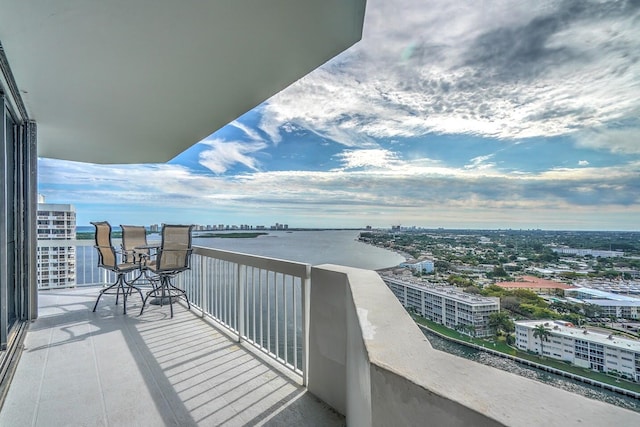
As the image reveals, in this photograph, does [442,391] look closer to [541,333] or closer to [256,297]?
[541,333]

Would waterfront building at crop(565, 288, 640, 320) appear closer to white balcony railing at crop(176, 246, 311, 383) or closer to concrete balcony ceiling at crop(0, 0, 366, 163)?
white balcony railing at crop(176, 246, 311, 383)

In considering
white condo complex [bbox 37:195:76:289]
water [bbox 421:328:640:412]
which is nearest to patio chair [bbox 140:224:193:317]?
white condo complex [bbox 37:195:76:289]

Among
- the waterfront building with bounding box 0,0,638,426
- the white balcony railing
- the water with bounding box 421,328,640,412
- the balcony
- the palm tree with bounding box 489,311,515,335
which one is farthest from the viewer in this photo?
the white balcony railing

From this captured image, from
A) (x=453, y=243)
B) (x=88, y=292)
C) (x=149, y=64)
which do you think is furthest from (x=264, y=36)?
(x=88, y=292)

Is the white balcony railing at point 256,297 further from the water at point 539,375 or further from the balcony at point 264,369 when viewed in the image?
the water at point 539,375

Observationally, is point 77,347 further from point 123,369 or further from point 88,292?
point 88,292

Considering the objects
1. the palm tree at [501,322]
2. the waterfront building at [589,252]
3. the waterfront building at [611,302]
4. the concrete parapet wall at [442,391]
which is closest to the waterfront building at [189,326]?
the concrete parapet wall at [442,391]

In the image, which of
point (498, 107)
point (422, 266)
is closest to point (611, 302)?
point (422, 266)
